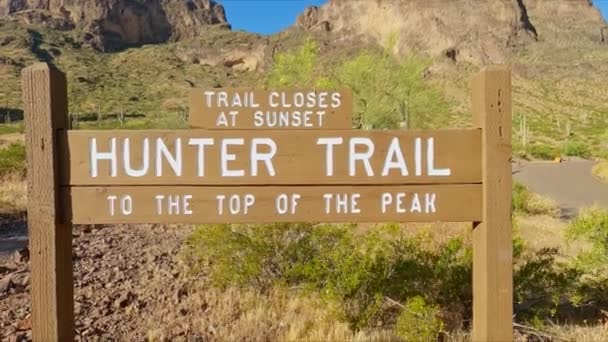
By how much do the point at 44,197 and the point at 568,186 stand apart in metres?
21.1

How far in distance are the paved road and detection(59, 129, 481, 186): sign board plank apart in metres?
12.6

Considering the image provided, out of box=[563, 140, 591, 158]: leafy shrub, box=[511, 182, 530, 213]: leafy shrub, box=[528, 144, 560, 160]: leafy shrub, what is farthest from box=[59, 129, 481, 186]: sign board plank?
box=[563, 140, 591, 158]: leafy shrub

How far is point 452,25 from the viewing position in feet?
300

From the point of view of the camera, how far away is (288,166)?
2424mm

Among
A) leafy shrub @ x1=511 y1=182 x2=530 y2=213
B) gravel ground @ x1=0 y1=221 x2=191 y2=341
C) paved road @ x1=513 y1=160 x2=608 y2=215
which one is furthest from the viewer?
paved road @ x1=513 y1=160 x2=608 y2=215

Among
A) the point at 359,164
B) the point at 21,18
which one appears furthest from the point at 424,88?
the point at 21,18

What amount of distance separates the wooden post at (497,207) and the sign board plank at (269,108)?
4.45ft

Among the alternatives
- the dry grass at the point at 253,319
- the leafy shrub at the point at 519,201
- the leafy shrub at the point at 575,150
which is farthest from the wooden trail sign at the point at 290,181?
the leafy shrub at the point at 575,150

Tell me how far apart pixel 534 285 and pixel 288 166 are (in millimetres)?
3504

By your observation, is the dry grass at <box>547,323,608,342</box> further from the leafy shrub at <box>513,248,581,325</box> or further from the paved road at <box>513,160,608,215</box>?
the paved road at <box>513,160,608,215</box>

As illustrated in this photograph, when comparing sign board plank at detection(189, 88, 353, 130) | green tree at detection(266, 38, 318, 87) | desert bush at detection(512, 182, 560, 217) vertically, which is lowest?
desert bush at detection(512, 182, 560, 217)

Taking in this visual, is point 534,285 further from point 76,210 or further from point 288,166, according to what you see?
point 76,210

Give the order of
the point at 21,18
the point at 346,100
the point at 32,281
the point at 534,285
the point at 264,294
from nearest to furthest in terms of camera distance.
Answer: the point at 32,281
the point at 346,100
the point at 534,285
the point at 264,294
the point at 21,18

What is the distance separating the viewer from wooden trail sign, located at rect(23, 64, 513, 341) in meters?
2.35
